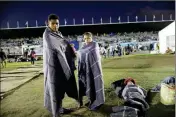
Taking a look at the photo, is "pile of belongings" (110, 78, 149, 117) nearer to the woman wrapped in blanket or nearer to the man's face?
the woman wrapped in blanket

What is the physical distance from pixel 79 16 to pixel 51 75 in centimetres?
76

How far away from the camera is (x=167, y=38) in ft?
10.4

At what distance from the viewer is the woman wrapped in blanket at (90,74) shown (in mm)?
2953

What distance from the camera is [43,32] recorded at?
294 centimetres

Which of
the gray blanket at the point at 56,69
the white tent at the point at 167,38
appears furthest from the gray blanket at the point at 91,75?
the white tent at the point at 167,38

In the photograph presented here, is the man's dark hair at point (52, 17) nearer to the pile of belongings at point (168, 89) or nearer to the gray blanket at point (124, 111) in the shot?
the gray blanket at point (124, 111)

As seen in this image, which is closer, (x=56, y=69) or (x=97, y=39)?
(x=56, y=69)

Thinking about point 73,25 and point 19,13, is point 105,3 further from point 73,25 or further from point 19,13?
point 19,13

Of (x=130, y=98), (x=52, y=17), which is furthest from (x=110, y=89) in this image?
(x=52, y=17)

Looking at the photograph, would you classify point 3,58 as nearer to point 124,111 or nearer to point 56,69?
point 56,69

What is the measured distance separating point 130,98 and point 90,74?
0.49 meters

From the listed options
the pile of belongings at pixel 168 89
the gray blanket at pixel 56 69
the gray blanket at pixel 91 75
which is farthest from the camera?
the pile of belongings at pixel 168 89

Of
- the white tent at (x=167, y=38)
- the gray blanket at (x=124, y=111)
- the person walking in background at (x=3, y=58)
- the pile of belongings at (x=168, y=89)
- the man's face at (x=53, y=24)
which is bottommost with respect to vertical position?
the gray blanket at (x=124, y=111)

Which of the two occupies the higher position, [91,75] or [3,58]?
[3,58]
